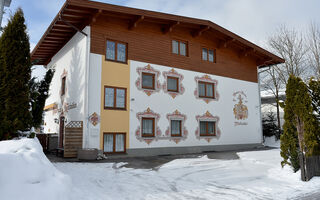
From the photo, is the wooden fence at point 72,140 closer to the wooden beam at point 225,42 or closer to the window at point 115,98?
the window at point 115,98

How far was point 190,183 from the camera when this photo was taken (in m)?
7.31

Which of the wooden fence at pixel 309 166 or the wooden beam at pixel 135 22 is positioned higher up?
the wooden beam at pixel 135 22

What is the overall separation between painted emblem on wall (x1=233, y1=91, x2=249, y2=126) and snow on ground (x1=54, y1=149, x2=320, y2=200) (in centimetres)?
835

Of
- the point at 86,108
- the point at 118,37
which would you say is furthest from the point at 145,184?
the point at 118,37

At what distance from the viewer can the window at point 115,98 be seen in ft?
42.9

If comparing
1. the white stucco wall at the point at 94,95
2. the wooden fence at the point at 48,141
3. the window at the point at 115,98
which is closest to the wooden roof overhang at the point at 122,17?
the white stucco wall at the point at 94,95

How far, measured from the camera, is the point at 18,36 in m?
8.99

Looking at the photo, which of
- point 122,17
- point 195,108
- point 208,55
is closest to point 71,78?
point 122,17

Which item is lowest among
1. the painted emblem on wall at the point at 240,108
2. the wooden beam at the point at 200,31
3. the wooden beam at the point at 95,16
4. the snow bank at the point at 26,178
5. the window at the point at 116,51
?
the snow bank at the point at 26,178

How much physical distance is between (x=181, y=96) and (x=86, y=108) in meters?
5.94

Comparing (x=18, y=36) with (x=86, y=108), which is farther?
(x=86, y=108)

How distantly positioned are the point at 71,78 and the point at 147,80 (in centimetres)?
439

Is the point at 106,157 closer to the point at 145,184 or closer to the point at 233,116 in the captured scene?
the point at 145,184

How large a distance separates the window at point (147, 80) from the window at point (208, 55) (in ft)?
15.1
